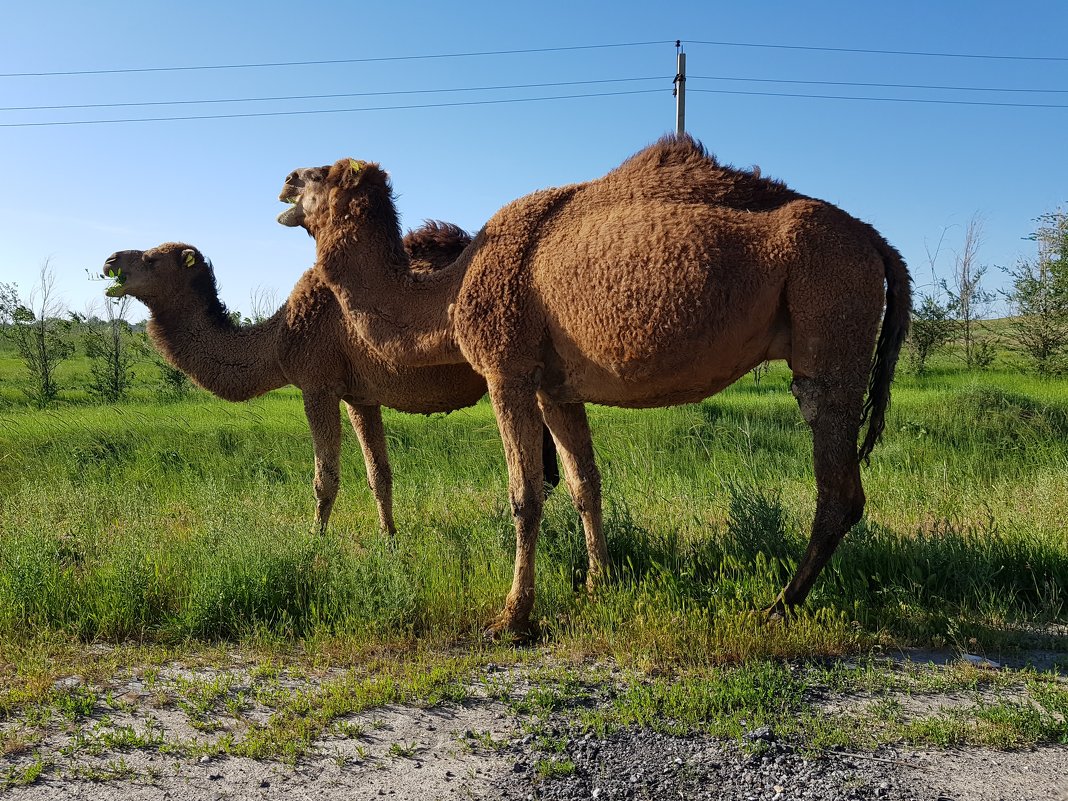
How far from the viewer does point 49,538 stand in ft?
19.4

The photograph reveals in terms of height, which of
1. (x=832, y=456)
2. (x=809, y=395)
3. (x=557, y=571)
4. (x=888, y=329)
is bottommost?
(x=557, y=571)

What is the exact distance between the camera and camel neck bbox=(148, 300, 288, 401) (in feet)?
22.2

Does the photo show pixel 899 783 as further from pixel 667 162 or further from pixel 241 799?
pixel 667 162

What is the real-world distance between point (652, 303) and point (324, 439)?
133 inches

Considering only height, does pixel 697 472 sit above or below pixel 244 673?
above

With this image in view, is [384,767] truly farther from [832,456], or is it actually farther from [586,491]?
[832,456]

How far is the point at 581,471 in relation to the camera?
5582mm

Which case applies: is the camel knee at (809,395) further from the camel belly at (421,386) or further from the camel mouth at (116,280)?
the camel mouth at (116,280)

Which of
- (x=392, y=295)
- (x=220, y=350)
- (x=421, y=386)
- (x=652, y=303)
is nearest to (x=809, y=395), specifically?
(x=652, y=303)

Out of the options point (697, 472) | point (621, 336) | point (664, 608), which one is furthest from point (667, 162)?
point (697, 472)

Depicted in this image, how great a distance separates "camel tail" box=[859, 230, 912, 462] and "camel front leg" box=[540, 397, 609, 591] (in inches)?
70.8

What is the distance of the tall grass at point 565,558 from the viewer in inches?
189

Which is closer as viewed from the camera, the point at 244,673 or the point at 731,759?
the point at 731,759

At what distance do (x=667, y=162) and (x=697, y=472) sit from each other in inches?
193
